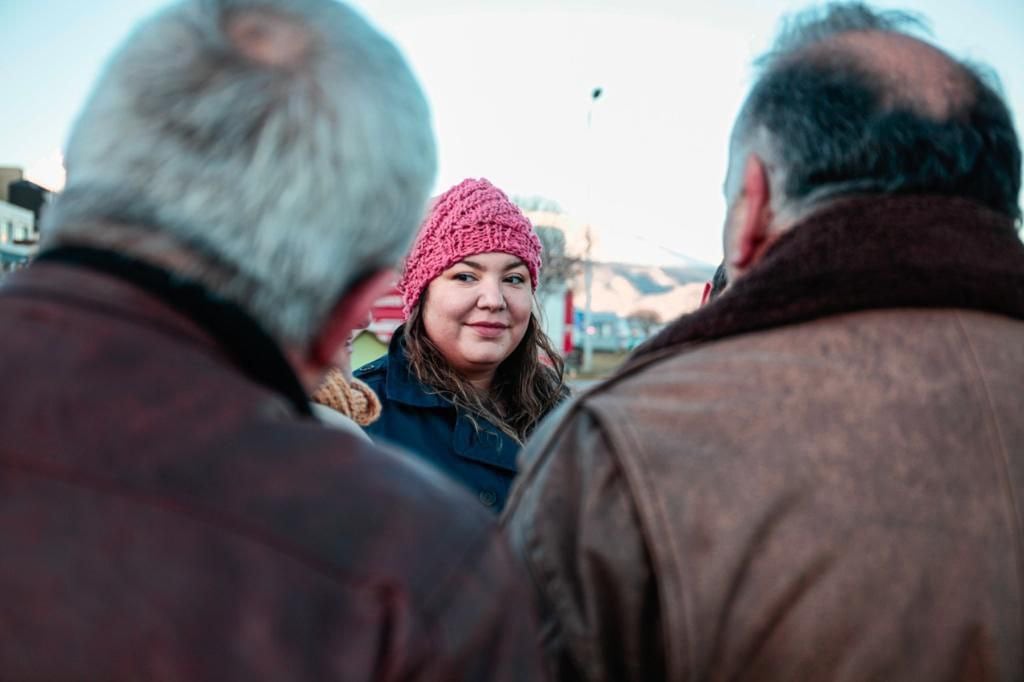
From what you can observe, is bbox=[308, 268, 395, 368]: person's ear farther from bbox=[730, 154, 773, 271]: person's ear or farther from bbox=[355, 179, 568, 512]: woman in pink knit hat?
bbox=[355, 179, 568, 512]: woman in pink knit hat

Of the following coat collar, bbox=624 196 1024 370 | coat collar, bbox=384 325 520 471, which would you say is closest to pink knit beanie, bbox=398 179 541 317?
coat collar, bbox=384 325 520 471

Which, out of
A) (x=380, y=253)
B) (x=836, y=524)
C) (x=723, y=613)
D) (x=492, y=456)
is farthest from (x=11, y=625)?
(x=492, y=456)

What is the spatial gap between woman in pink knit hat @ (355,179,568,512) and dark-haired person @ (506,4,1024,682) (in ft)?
4.72

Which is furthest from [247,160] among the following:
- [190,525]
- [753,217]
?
[753,217]

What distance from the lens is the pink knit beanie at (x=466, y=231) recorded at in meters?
3.01

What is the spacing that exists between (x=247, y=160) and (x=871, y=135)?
0.93 metres

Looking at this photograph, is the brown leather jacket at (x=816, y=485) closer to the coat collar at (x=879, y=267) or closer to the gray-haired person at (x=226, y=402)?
the coat collar at (x=879, y=267)

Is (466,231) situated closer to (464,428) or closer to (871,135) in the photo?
(464,428)

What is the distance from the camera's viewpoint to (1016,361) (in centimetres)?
136

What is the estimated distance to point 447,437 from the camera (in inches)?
113

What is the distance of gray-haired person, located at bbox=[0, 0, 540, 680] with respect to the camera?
82 centimetres

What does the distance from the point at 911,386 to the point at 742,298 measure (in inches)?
10.8

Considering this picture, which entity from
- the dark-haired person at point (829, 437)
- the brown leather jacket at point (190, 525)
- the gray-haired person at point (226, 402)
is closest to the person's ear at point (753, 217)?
the dark-haired person at point (829, 437)

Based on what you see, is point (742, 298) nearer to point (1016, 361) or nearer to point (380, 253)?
point (1016, 361)
